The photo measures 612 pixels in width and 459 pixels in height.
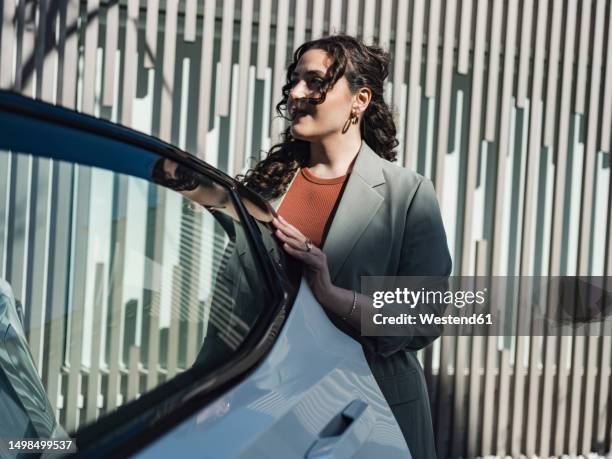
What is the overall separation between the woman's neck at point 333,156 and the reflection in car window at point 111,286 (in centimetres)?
87

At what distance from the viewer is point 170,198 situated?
1.09 meters

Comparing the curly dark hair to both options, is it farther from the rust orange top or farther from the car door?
the car door

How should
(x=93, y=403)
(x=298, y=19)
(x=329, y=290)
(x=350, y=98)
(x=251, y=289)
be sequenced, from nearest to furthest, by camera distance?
(x=93, y=403) → (x=251, y=289) → (x=329, y=290) → (x=350, y=98) → (x=298, y=19)

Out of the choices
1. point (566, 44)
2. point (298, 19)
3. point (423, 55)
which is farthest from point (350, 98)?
point (566, 44)

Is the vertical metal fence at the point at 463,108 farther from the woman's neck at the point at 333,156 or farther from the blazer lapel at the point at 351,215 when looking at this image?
the blazer lapel at the point at 351,215

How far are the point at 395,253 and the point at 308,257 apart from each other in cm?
43

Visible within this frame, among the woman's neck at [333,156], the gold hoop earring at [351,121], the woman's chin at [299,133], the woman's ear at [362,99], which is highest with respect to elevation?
the woman's ear at [362,99]

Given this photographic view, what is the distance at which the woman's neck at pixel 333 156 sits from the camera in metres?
2.00

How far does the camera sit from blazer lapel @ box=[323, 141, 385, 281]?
186cm

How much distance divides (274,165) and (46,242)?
0.94 m

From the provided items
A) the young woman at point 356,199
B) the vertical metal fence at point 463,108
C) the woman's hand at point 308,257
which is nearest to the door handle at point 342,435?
the woman's hand at point 308,257

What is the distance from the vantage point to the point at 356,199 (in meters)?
1.89

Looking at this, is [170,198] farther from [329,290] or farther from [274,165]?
[274,165]

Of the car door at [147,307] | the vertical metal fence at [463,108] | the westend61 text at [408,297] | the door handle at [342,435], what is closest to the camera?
the car door at [147,307]
